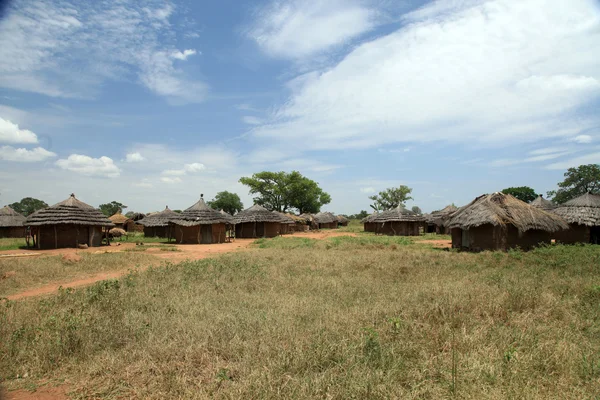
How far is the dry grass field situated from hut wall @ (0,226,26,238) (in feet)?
103

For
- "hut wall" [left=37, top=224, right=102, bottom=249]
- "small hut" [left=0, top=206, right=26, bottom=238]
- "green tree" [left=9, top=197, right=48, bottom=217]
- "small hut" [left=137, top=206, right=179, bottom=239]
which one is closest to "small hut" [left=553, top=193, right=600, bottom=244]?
"small hut" [left=137, top=206, right=179, bottom=239]

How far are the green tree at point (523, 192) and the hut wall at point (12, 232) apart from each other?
198 ft

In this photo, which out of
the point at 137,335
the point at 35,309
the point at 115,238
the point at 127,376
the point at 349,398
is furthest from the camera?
the point at 115,238

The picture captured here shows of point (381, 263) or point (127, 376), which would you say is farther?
point (381, 263)

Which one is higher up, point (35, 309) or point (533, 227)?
point (533, 227)

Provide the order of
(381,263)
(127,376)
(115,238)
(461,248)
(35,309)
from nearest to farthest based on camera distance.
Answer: (127,376), (35,309), (381,263), (461,248), (115,238)

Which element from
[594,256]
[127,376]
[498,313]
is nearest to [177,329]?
[127,376]

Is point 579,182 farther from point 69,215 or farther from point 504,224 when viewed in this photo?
point 69,215

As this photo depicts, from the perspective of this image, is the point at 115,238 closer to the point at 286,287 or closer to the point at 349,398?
the point at 286,287

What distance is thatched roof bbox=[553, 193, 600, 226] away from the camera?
18688 mm

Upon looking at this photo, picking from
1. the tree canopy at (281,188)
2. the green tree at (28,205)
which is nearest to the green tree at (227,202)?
the tree canopy at (281,188)

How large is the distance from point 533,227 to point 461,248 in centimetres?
336

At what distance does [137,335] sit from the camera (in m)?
4.66

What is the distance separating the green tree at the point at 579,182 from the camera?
131ft
